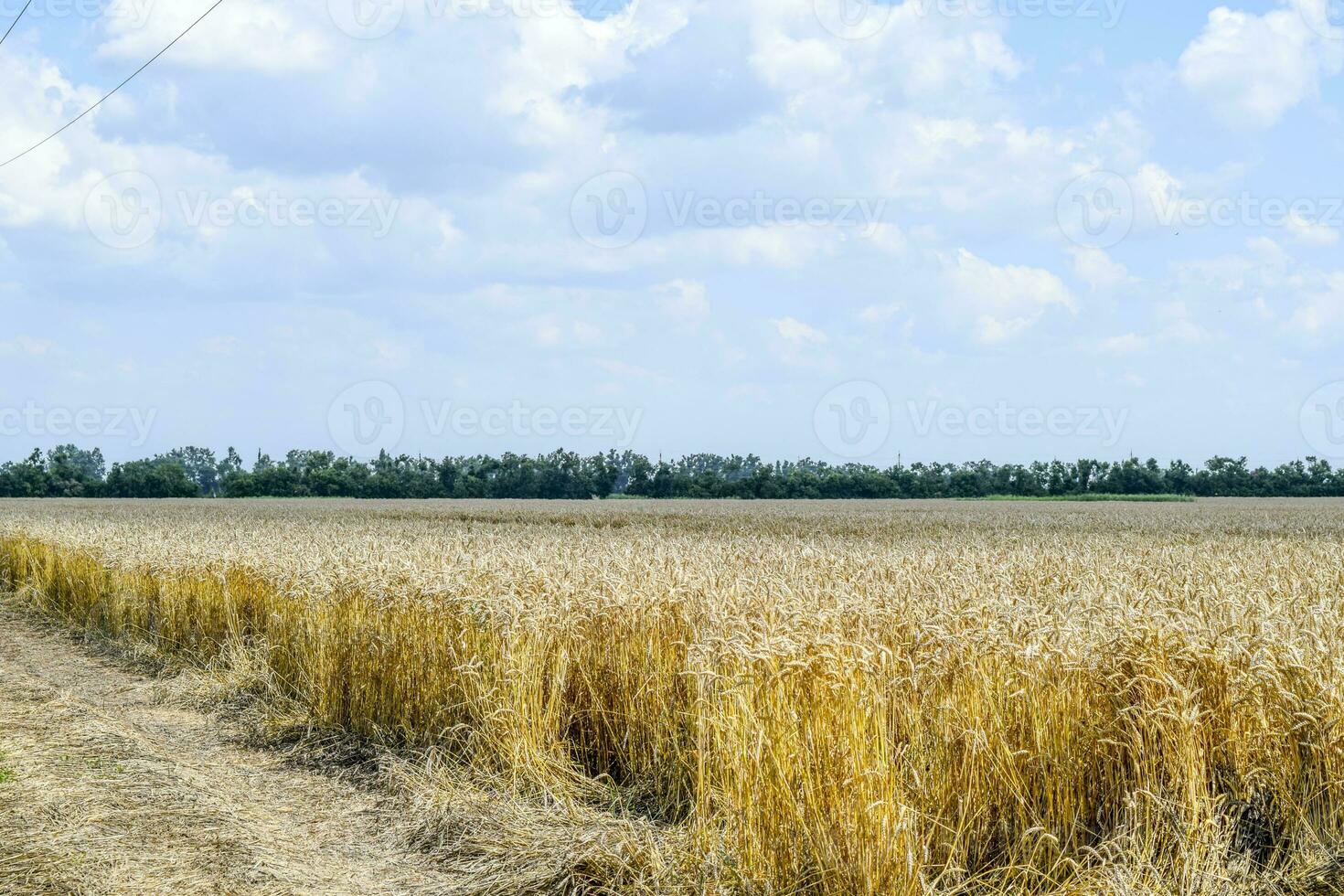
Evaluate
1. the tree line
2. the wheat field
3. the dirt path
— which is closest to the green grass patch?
the tree line

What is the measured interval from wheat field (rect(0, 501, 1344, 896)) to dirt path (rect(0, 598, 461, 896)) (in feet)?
1.86

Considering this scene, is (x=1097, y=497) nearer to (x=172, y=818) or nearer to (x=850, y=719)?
(x=850, y=719)

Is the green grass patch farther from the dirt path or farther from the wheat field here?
the dirt path

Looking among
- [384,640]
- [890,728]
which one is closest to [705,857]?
[890,728]

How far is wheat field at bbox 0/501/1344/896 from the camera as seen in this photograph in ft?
14.5

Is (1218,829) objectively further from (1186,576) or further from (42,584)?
(42,584)

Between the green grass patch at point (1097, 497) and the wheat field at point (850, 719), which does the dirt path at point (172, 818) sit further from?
the green grass patch at point (1097, 497)

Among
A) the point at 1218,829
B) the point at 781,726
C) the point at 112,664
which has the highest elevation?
the point at 781,726

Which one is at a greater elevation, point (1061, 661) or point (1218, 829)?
point (1061, 661)

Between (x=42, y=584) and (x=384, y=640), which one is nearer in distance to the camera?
(x=384, y=640)

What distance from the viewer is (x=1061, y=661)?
530 cm

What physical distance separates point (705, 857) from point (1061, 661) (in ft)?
6.98

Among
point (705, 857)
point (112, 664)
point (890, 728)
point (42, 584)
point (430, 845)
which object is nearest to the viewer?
point (705, 857)

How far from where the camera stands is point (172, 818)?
6109 mm
